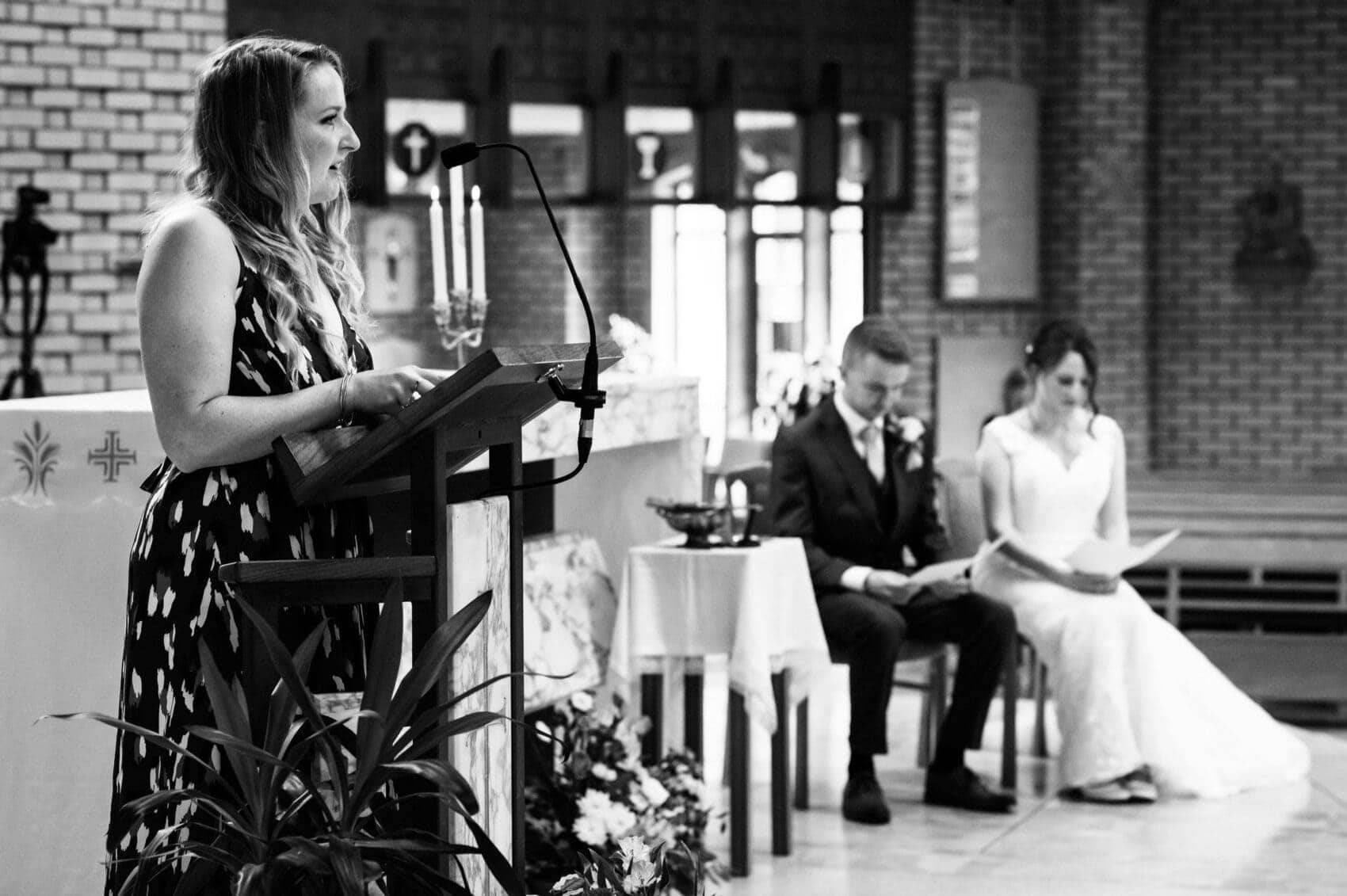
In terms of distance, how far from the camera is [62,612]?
331 centimetres

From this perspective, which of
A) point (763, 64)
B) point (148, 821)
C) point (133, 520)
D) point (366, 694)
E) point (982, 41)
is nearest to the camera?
point (366, 694)

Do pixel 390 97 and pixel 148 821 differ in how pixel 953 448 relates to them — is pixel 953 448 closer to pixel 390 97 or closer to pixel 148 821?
pixel 390 97

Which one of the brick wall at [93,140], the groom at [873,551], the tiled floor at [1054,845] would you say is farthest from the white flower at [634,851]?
the brick wall at [93,140]

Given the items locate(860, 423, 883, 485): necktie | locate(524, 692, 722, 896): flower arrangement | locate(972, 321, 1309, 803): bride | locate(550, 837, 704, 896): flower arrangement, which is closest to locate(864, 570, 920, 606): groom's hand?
locate(860, 423, 883, 485): necktie

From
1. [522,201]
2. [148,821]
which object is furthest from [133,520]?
[522,201]

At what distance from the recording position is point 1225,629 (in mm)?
6797

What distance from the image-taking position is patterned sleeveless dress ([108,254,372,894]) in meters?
2.32

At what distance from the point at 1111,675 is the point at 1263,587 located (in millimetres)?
1760

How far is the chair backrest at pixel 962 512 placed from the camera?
18.1ft

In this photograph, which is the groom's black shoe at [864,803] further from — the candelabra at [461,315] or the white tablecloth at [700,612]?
the candelabra at [461,315]

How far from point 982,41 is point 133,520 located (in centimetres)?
735

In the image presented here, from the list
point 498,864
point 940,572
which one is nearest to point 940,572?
point 940,572

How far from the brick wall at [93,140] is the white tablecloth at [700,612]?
2.04 m

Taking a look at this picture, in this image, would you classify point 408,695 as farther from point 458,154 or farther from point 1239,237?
point 1239,237
